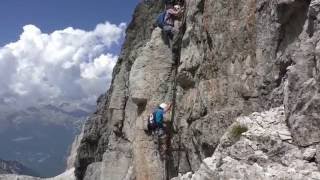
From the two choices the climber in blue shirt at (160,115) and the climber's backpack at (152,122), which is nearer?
the climber in blue shirt at (160,115)

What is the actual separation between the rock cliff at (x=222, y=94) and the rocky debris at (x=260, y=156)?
3 cm

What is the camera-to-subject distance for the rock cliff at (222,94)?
50.9 ft

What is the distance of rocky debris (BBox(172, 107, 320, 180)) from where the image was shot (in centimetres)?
1464

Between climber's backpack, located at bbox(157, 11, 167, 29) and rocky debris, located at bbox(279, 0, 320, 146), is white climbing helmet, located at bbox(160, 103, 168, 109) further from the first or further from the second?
rocky debris, located at bbox(279, 0, 320, 146)

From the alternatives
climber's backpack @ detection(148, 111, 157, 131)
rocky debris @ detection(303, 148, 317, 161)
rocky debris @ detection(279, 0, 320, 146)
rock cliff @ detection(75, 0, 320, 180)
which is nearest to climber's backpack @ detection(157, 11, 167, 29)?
rock cliff @ detection(75, 0, 320, 180)

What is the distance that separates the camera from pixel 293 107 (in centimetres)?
1577

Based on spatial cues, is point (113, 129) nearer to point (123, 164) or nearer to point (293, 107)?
point (123, 164)

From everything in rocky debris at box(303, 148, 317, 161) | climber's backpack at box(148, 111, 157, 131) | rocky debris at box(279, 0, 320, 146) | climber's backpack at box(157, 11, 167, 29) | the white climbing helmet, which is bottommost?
rocky debris at box(303, 148, 317, 161)

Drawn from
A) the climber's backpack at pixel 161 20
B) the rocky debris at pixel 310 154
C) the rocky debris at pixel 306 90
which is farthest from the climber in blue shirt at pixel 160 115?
the rocky debris at pixel 310 154

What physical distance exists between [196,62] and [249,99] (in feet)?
25.8

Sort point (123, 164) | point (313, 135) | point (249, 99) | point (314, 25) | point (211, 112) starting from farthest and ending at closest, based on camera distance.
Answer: point (123, 164)
point (211, 112)
point (249, 99)
point (314, 25)
point (313, 135)

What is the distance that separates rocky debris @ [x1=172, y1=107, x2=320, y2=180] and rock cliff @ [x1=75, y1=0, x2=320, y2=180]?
0.03 m

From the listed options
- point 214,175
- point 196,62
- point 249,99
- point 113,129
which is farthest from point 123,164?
point 214,175

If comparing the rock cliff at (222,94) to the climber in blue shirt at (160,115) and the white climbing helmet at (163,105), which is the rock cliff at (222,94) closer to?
the climber in blue shirt at (160,115)
